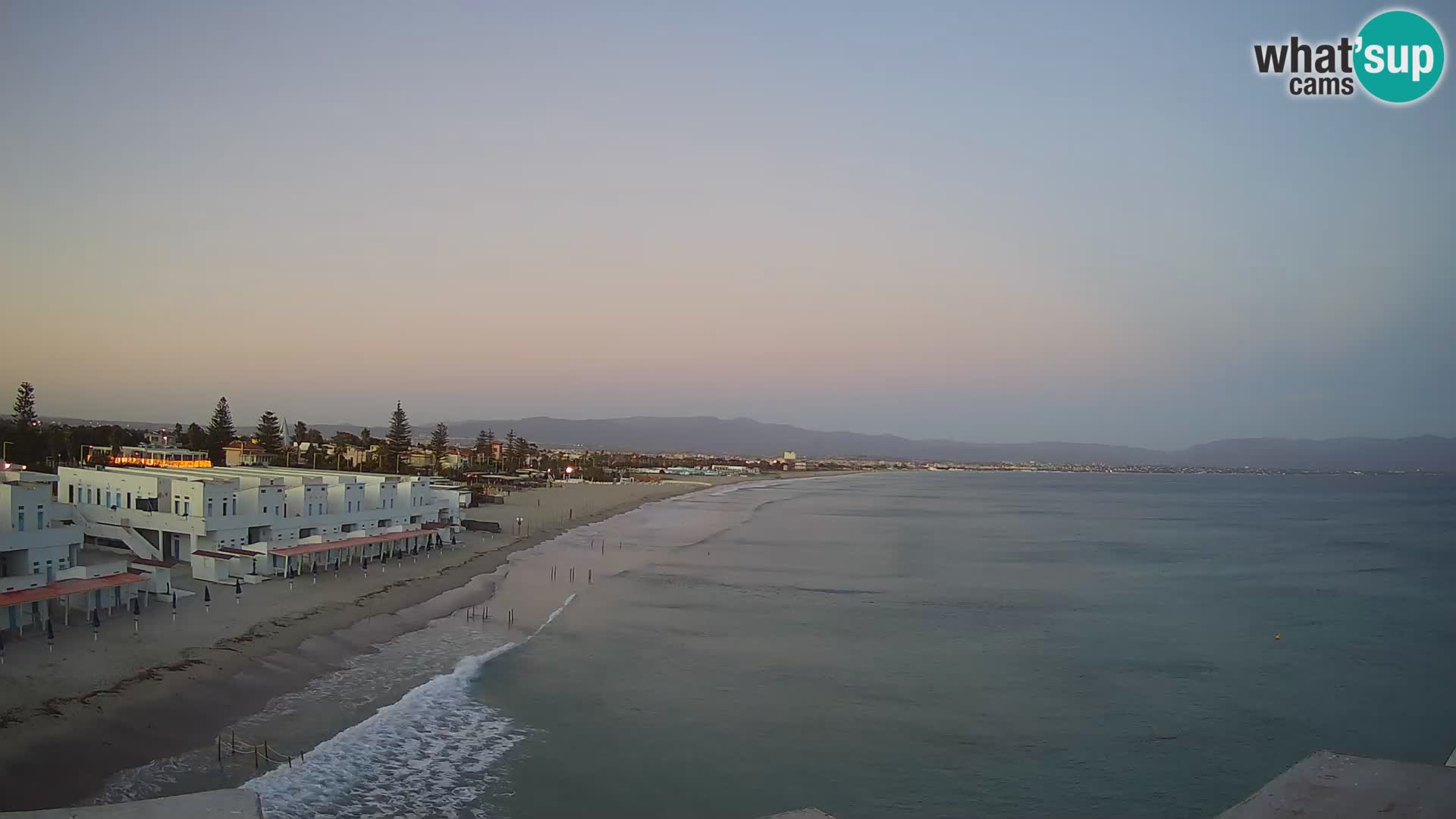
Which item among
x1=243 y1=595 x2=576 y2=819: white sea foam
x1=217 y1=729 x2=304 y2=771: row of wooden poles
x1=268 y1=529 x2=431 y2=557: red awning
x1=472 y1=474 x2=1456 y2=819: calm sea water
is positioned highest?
x1=268 y1=529 x2=431 y2=557: red awning

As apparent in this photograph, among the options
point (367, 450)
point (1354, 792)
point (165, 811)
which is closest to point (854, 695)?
point (1354, 792)

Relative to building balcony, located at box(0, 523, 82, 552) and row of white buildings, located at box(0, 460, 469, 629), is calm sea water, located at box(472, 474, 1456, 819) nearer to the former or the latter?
row of white buildings, located at box(0, 460, 469, 629)

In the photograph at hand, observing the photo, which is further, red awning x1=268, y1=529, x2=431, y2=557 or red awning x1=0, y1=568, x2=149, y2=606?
red awning x1=268, y1=529, x2=431, y2=557

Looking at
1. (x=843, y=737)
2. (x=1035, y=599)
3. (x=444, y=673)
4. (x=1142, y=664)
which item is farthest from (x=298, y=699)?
(x=1035, y=599)

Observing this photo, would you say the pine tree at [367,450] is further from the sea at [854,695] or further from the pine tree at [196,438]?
the sea at [854,695]

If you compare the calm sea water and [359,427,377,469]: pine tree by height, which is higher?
[359,427,377,469]: pine tree

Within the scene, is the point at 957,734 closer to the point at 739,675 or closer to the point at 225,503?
the point at 739,675

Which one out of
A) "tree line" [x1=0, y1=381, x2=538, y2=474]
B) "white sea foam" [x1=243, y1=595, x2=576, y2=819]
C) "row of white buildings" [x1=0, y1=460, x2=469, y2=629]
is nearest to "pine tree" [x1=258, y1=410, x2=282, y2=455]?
"tree line" [x1=0, y1=381, x2=538, y2=474]
